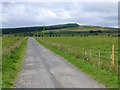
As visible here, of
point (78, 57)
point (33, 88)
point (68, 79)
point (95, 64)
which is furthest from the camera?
point (78, 57)

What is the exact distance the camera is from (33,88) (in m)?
15.7

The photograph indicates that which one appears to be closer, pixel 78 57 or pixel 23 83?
pixel 23 83

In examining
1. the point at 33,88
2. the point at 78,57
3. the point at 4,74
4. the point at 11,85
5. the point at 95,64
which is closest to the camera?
the point at 33,88

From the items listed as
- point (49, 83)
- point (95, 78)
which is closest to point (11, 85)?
point (49, 83)

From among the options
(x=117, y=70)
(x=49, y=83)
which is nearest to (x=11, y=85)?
(x=49, y=83)

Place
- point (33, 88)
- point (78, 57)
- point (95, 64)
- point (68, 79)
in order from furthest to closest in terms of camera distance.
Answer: point (78, 57)
point (95, 64)
point (68, 79)
point (33, 88)

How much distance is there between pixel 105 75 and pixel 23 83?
196 inches

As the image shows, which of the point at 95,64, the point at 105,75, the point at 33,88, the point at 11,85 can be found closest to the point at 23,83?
the point at 11,85

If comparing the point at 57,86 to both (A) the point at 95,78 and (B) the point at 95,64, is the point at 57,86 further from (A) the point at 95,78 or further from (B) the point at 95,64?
(B) the point at 95,64

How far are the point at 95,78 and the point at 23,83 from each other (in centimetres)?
405

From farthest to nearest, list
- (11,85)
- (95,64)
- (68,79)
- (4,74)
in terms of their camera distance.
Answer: (95,64) → (4,74) → (68,79) → (11,85)

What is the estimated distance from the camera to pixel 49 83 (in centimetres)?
1712

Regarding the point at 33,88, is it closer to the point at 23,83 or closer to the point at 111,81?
the point at 23,83

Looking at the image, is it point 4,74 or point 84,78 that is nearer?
point 84,78
